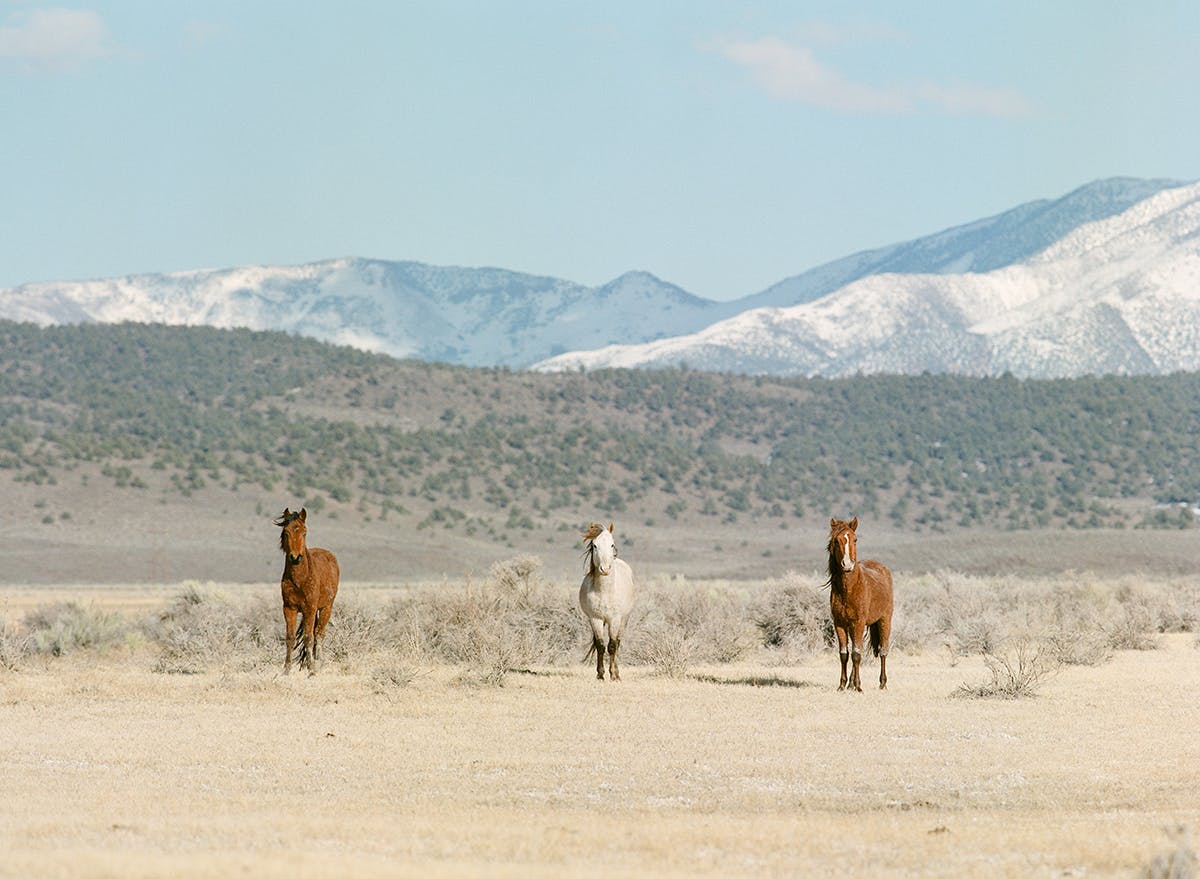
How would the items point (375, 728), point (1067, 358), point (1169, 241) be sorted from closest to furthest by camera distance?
point (375, 728)
point (1067, 358)
point (1169, 241)

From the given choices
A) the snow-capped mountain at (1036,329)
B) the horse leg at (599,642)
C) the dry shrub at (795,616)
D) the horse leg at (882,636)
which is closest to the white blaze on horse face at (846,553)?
the horse leg at (882,636)

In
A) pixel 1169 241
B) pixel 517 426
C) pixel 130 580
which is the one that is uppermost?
pixel 1169 241

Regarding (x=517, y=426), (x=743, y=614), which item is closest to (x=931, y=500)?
(x=517, y=426)

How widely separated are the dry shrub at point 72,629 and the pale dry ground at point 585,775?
323cm

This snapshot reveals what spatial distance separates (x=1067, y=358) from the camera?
158 m

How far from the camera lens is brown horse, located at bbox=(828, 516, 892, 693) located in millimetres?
19297

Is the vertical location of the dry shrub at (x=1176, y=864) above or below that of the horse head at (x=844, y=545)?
below

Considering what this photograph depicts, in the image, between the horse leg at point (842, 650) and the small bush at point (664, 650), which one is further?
the small bush at point (664, 650)

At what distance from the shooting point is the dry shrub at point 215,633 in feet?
74.2

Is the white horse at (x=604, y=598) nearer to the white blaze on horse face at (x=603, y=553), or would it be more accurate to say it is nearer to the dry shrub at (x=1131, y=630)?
the white blaze on horse face at (x=603, y=553)

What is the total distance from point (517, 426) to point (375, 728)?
243 feet

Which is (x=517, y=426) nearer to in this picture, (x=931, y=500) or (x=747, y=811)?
(x=931, y=500)

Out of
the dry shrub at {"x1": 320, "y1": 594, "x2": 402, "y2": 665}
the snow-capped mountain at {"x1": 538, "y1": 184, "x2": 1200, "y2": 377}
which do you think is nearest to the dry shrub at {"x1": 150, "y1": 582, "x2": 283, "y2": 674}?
the dry shrub at {"x1": 320, "y1": 594, "x2": 402, "y2": 665}

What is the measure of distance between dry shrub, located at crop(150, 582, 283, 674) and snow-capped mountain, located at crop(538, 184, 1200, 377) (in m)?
133
